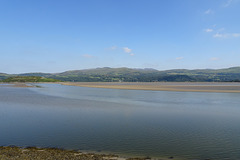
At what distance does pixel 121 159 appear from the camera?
10.4 meters

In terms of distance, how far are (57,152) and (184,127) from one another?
11743 millimetres

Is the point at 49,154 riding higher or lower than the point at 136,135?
higher

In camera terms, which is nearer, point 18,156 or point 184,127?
point 18,156

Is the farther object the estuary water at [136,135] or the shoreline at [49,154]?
the estuary water at [136,135]

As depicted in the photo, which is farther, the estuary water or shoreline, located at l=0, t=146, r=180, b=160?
the estuary water

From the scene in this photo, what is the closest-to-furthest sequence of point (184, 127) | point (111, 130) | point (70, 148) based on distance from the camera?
1. point (70, 148)
2. point (111, 130)
3. point (184, 127)

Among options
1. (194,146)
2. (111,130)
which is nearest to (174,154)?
(194,146)

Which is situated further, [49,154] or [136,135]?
[136,135]

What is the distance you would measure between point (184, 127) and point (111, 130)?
6.94m

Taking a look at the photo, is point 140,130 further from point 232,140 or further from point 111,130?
point 232,140

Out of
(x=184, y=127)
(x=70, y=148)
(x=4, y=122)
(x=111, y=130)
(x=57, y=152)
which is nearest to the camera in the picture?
(x=57, y=152)

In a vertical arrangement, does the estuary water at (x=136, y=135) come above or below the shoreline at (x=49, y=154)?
below

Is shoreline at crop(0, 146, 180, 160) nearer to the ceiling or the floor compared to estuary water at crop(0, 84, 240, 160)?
nearer to the ceiling

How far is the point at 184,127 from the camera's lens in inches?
693
